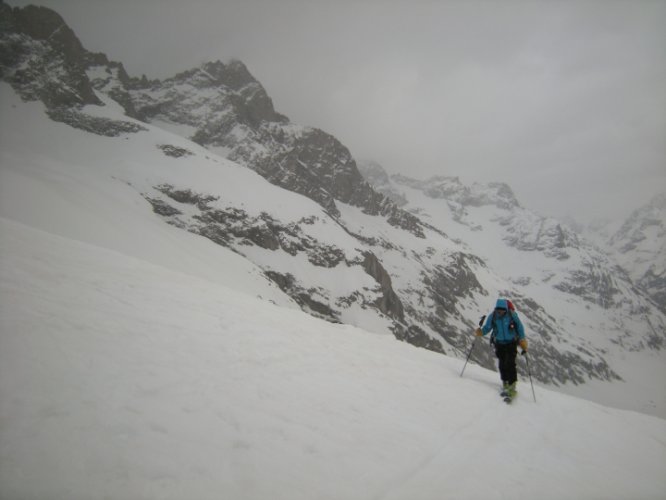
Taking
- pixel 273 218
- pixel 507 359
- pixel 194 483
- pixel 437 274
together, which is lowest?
pixel 194 483

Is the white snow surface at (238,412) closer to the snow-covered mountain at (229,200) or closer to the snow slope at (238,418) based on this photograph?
the snow slope at (238,418)

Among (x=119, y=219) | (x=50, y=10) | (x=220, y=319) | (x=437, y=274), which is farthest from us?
(x=437, y=274)

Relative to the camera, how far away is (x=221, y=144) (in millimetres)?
113500

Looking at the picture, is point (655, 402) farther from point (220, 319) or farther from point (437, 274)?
point (220, 319)

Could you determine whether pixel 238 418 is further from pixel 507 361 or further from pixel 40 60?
pixel 40 60

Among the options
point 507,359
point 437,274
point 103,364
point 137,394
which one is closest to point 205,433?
point 137,394

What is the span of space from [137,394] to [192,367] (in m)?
1.08

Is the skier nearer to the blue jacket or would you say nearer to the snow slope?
the blue jacket

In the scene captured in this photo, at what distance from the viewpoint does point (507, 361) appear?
7809mm

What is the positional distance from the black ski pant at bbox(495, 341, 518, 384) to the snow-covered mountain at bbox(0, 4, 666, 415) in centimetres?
2749

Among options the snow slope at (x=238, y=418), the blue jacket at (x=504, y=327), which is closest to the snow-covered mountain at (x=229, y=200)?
the snow slope at (x=238, y=418)

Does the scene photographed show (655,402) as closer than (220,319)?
No

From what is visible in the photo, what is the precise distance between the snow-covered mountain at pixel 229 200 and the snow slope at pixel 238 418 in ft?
78.5

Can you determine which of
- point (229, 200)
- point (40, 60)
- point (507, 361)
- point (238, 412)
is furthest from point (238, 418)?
point (40, 60)
